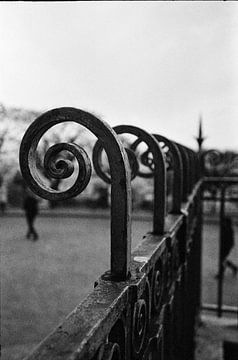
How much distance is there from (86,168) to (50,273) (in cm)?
708

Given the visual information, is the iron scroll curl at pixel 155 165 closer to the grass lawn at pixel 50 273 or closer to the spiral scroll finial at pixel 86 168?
the spiral scroll finial at pixel 86 168

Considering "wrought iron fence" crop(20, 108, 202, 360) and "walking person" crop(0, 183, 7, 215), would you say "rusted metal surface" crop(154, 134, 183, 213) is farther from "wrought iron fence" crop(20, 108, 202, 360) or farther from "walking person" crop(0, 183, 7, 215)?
"walking person" crop(0, 183, 7, 215)

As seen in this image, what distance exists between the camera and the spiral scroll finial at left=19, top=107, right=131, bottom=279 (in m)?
0.66

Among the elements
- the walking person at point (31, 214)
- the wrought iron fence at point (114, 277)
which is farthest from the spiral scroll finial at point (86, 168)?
the walking person at point (31, 214)

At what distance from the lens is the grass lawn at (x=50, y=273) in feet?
16.1

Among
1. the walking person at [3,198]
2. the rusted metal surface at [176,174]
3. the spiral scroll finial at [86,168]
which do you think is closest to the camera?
the spiral scroll finial at [86,168]

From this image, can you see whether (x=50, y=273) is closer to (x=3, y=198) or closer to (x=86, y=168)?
(x=86, y=168)

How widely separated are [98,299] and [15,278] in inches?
272

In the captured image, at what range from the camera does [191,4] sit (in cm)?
223

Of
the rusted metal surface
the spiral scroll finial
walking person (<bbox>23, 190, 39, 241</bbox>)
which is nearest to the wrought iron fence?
the spiral scroll finial

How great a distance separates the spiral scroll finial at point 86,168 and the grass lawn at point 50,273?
270 centimetres

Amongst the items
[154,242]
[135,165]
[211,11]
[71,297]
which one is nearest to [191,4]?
[211,11]

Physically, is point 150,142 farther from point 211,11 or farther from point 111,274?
point 211,11

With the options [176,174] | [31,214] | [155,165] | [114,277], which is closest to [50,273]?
[31,214]
